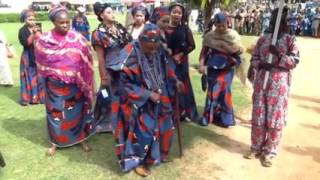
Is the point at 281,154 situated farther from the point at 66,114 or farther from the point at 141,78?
the point at 66,114

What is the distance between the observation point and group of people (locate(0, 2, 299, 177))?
4426 mm

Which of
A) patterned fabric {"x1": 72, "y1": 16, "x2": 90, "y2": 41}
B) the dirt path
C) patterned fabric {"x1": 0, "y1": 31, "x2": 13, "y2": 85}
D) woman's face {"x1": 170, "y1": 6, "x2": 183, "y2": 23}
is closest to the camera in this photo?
the dirt path

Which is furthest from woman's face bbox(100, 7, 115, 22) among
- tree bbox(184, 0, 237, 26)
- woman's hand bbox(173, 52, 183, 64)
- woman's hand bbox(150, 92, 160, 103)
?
tree bbox(184, 0, 237, 26)

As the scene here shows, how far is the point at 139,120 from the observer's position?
445 cm

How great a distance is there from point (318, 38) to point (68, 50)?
1859 centimetres

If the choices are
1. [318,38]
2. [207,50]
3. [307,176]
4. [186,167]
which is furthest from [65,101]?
[318,38]

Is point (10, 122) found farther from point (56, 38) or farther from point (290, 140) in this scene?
point (290, 140)

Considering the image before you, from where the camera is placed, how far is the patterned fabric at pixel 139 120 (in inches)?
171

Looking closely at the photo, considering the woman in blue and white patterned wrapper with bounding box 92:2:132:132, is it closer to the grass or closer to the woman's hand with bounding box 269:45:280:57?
the grass

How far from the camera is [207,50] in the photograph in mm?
6312

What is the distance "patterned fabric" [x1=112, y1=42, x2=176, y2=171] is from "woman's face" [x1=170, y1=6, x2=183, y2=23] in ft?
4.43

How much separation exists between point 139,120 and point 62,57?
1.29m

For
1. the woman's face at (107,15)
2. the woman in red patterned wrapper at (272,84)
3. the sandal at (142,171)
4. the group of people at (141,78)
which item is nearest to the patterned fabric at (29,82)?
the group of people at (141,78)

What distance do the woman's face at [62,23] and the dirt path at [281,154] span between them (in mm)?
2154
